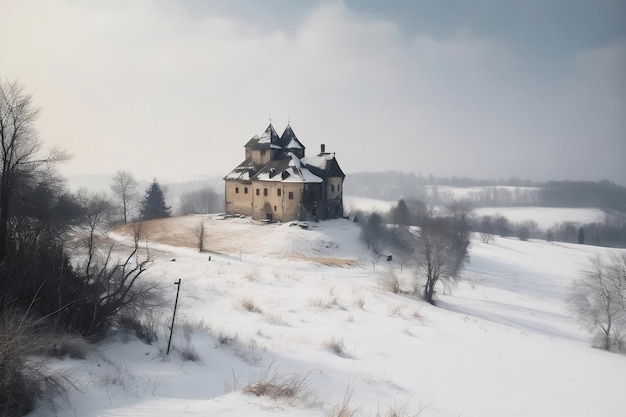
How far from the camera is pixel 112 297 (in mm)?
9023

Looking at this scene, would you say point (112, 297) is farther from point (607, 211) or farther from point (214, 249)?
point (607, 211)

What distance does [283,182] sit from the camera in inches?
1683

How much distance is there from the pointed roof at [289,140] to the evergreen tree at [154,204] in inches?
1036

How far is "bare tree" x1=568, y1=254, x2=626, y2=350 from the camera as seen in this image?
2198 cm

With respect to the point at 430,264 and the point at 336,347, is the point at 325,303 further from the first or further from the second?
the point at 430,264

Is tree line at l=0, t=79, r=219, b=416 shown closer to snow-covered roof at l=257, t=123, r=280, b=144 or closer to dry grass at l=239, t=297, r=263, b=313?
dry grass at l=239, t=297, r=263, b=313

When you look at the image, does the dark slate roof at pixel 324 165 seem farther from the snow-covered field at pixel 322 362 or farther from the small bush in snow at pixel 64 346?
the small bush in snow at pixel 64 346

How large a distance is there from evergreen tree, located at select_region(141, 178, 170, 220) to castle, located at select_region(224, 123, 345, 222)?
19.3 m

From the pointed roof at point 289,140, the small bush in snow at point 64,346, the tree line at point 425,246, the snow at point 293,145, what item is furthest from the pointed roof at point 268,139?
the small bush in snow at point 64,346

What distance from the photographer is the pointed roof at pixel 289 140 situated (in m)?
48.2

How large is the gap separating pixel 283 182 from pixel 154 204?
29798mm

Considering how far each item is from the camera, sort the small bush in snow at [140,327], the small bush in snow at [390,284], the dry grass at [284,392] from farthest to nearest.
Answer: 1. the small bush in snow at [390,284]
2. the small bush in snow at [140,327]
3. the dry grass at [284,392]

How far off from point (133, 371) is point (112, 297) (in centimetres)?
299

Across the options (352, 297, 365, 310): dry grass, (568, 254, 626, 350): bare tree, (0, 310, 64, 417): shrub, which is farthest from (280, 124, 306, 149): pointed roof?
(0, 310, 64, 417): shrub
